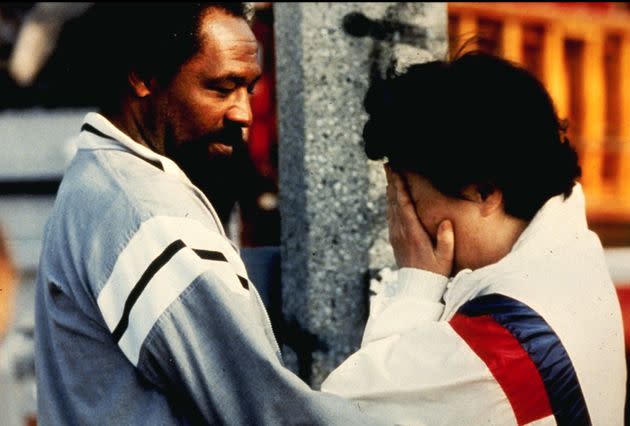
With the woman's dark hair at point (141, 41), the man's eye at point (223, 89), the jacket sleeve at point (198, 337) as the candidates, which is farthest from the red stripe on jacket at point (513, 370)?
the woman's dark hair at point (141, 41)

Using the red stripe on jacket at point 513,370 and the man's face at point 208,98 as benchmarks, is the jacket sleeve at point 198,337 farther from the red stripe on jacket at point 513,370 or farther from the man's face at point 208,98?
the man's face at point 208,98

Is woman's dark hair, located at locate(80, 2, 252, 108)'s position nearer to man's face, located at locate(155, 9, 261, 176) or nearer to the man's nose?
man's face, located at locate(155, 9, 261, 176)

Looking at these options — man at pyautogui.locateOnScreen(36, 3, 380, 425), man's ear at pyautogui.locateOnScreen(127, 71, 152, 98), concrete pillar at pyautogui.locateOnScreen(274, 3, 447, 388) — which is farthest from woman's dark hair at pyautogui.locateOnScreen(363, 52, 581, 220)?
concrete pillar at pyautogui.locateOnScreen(274, 3, 447, 388)

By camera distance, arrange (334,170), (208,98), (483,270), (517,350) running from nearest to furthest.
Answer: (517,350) < (483,270) < (208,98) < (334,170)

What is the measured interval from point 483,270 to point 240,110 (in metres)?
0.74

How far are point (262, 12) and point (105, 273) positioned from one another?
1542mm

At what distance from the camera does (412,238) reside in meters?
2.26

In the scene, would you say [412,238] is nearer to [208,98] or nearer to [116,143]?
[208,98]

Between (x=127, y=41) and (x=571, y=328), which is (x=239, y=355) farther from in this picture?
(x=127, y=41)

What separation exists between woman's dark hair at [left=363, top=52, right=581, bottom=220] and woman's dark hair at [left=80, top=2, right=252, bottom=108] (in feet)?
1.71

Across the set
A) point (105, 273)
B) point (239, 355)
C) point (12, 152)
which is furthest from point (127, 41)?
point (12, 152)

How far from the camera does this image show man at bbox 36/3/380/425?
192cm

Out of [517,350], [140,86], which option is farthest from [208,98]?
[517,350]

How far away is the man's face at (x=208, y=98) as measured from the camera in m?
2.28
